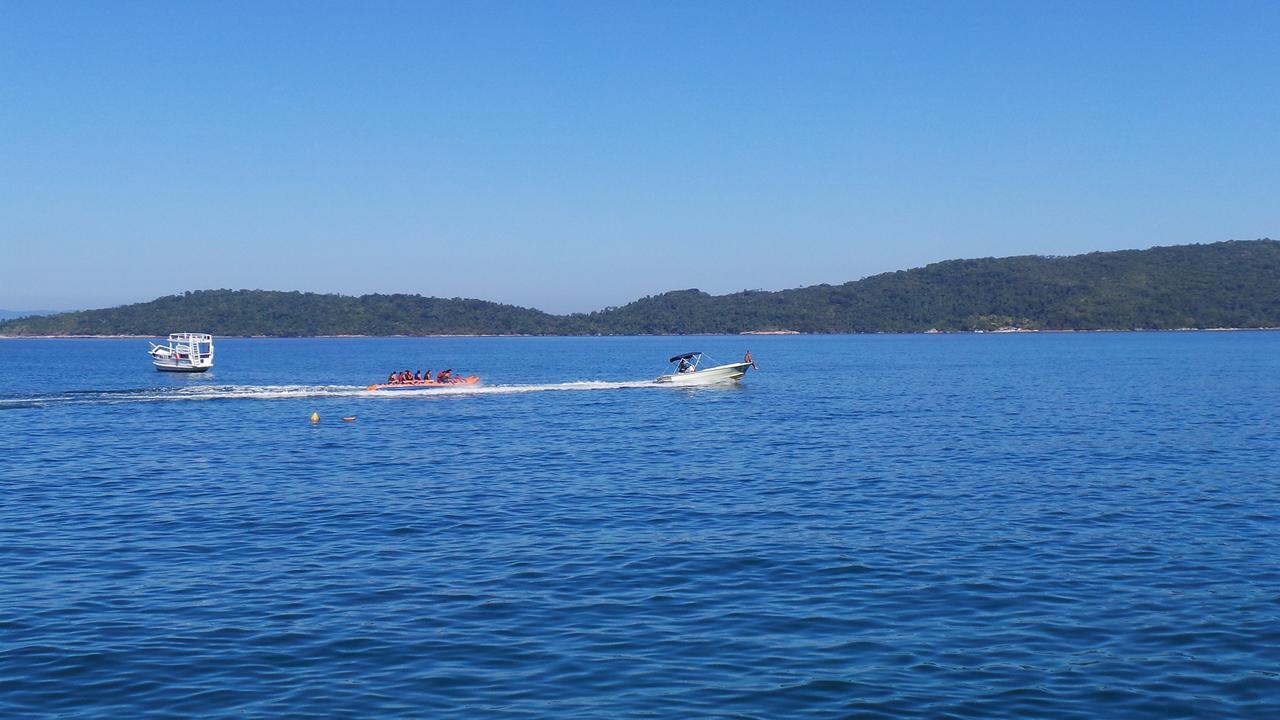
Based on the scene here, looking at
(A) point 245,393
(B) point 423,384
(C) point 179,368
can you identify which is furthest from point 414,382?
(C) point 179,368

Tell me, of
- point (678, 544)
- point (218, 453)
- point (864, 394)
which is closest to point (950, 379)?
point (864, 394)

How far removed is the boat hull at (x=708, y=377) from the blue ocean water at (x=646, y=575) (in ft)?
116

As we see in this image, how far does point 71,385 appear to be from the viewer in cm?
9544

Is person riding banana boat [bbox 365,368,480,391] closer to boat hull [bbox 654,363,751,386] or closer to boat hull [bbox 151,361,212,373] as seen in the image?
boat hull [bbox 654,363,751,386]

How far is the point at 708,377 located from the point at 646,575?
6430cm

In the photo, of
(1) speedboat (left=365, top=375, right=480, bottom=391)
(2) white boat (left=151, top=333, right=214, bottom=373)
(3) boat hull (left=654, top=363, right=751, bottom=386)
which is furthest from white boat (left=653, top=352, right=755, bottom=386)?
(2) white boat (left=151, top=333, right=214, bottom=373)

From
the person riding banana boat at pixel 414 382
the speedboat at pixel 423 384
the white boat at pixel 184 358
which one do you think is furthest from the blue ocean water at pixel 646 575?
the white boat at pixel 184 358

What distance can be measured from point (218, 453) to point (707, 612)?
29.7 m

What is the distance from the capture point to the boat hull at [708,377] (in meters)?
82.9

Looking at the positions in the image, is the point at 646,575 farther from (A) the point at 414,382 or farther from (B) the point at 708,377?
(B) the point at 708,377

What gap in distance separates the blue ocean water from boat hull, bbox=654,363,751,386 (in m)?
35.4

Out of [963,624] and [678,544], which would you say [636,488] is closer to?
[678,544]

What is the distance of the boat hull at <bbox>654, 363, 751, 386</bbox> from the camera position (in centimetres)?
8294

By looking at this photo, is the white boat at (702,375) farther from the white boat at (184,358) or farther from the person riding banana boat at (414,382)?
the white boat at (184,358)
